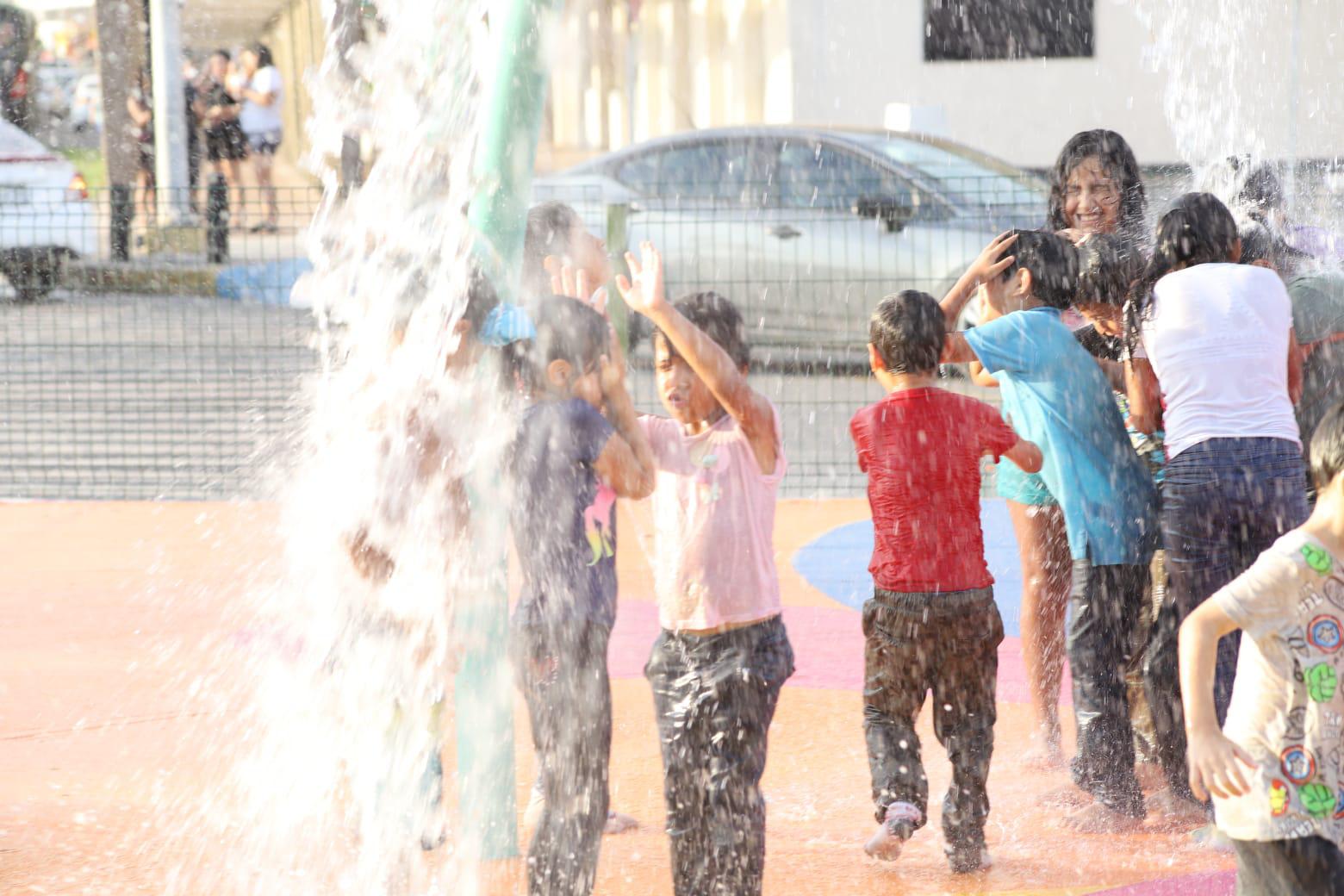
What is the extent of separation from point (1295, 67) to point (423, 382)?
1553 centimetres

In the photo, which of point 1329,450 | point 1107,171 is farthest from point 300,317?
point 1329,450

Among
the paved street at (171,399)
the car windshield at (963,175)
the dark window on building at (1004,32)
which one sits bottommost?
the paved street at (171,399)

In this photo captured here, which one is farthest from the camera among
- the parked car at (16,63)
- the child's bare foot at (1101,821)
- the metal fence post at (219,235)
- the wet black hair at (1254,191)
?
the parked car at (16,63)

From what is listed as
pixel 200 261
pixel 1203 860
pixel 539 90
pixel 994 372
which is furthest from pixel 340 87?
pixel 200 261

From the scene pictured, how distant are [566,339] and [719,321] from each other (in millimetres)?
341

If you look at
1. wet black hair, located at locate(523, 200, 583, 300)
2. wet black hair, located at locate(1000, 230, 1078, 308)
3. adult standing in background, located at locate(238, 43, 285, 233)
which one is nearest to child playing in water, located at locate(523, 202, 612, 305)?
wet black hair, located at locate(523, 200, 583, 300)

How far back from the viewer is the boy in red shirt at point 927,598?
4.07 metres

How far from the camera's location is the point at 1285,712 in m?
2.96

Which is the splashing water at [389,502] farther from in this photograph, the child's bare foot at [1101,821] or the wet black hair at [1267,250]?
the wet black hair at [1267,250]

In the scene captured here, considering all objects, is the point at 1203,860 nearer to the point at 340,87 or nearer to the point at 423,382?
the point at 423,382

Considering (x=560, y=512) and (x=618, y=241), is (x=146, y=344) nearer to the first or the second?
(x=618, y=241)

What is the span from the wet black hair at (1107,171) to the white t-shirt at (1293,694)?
2.02 meters

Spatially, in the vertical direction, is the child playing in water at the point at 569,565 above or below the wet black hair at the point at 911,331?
below

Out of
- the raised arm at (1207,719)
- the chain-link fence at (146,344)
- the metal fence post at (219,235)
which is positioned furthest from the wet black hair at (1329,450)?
the metal fence post at (219,235)
